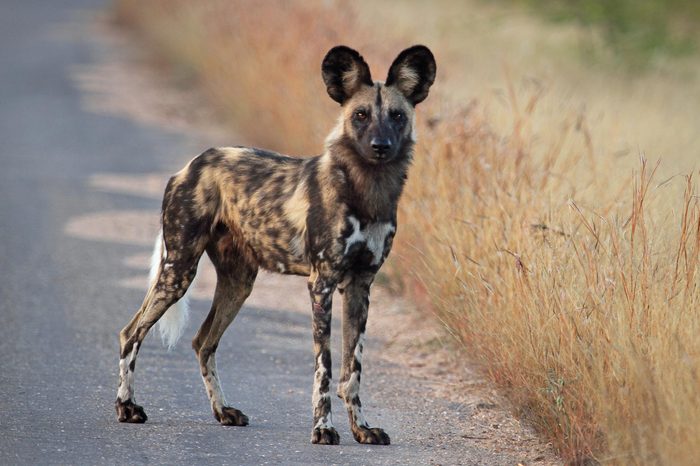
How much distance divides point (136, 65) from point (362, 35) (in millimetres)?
7210

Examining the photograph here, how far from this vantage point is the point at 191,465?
4.16 metres

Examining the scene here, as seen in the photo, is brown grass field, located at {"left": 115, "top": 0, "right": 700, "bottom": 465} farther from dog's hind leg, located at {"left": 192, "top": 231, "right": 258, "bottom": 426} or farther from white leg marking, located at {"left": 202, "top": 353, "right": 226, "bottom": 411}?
white leg marking, located at {"left": 202, "top": 353, "right": 226, "bottom": 411}

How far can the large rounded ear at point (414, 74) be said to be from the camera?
477 cm

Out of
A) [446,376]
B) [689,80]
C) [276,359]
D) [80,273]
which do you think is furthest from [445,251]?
[689,80]

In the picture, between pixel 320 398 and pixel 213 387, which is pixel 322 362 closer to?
pixel 320 398

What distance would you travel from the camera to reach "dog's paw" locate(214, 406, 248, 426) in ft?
15.7

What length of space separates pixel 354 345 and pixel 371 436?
1.22ft

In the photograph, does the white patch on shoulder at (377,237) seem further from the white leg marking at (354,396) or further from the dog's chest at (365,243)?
the white leg marking at (354,396)

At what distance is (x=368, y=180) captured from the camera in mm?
4672

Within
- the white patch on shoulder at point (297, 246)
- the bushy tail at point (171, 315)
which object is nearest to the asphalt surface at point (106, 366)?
the bushy tail at point (171, 315)

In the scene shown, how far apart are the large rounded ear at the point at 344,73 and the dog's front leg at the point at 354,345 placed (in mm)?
760

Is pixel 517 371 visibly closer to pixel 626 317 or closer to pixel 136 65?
pixel 626 317

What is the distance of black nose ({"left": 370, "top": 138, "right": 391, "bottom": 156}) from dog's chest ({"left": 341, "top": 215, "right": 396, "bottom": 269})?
0.28m

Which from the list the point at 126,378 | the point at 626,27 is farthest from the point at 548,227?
the point at 626,27
